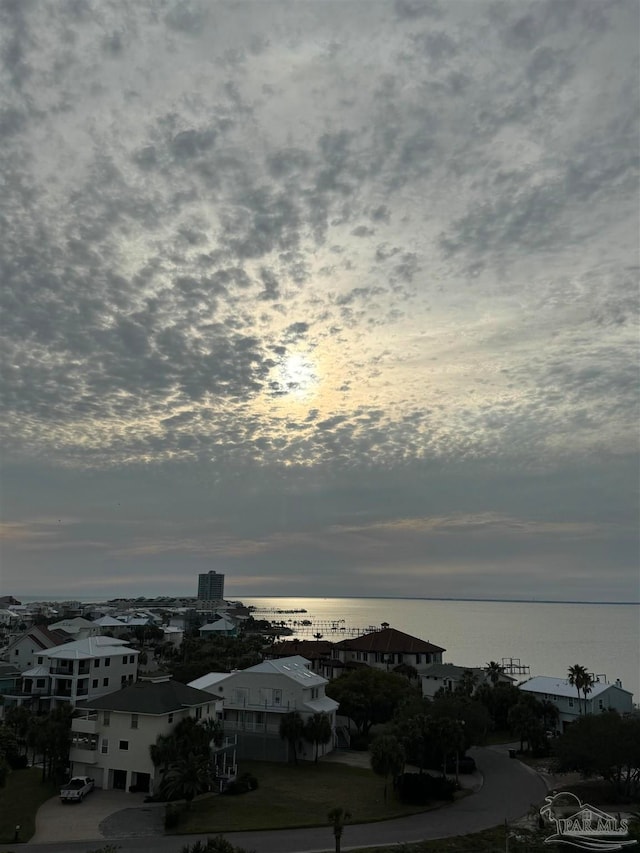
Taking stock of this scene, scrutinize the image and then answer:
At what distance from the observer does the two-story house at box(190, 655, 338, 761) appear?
50.8 meters

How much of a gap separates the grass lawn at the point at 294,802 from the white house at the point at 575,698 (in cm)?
2695

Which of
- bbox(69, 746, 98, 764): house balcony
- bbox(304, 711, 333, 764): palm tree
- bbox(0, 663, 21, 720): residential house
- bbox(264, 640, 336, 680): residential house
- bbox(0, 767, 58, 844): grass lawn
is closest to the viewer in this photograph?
bbox(0, 767, 58, 844): grass lawn

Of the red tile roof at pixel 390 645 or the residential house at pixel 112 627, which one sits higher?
the red tile roof at pixel 390 645

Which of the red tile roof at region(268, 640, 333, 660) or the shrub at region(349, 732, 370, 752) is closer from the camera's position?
the shrub at region(349, 732, 370, 752)

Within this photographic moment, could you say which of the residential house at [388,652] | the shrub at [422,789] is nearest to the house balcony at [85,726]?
the shrub at [422,789]

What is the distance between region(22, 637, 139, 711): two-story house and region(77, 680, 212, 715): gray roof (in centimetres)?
2187

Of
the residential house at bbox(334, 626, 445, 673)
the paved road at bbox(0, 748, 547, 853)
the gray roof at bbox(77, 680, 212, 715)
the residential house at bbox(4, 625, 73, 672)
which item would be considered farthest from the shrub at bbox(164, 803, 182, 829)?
the residential house at bbox(334, 626, 445, 673)

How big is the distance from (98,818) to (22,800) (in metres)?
6.51

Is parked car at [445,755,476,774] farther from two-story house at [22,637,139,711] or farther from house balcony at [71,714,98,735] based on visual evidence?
two-story house at [22,637,139,711]

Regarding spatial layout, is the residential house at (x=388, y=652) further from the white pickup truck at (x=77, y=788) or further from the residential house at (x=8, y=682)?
the white pickup truck at (x=77, y=788)

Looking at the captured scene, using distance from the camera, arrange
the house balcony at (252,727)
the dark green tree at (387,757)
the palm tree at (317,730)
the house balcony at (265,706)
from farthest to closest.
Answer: the house balcony at (265,706)
the house balcony at (252,727)
the palm tree at (317,730)
the dark green tree at (387,757)

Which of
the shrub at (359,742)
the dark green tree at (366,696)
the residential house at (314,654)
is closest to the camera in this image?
the shrub at (359,742)

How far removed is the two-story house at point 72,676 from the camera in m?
64.6

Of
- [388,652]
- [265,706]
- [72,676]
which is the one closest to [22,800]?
[265,706]
